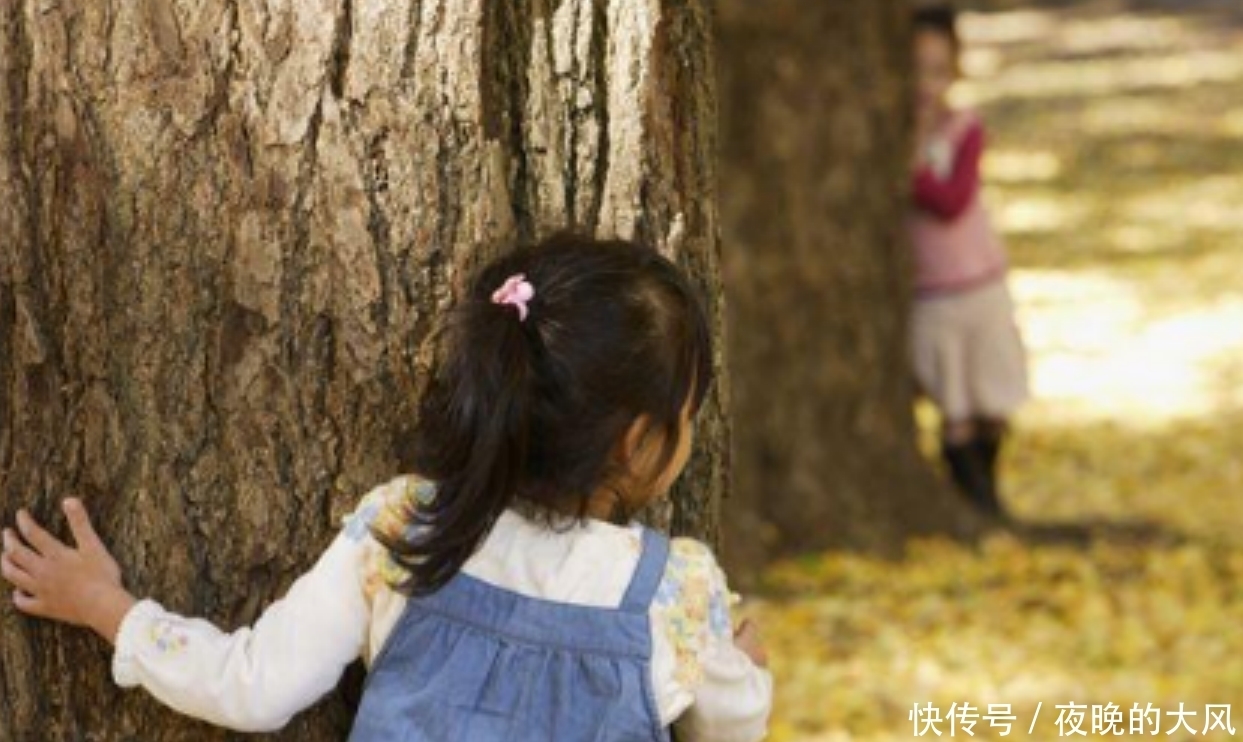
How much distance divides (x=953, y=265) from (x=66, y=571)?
16.7 ft

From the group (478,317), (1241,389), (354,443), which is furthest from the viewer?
(1241,389)

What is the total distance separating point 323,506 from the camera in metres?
3.36

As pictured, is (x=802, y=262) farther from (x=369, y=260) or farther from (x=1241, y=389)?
(x=369, y=260)

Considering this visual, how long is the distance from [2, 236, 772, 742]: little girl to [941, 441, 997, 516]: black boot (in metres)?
5.21

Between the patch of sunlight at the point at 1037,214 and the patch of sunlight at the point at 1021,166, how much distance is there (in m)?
0.70

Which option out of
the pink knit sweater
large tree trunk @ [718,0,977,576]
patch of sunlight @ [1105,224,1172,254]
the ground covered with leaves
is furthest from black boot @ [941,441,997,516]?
patch of sunlight @ [1105,224,1172,254]

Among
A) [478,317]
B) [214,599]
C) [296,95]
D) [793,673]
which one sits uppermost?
[296,95]

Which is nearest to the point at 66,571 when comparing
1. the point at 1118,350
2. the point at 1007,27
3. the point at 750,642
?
the point at 750,642

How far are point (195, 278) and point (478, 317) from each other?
39 cm

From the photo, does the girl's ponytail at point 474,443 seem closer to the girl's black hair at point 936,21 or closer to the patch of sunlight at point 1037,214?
the girl's black hair at point 936,21

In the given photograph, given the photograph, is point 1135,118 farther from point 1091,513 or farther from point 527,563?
point 527,563

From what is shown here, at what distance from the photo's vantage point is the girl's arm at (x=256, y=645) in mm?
3146

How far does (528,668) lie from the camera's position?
310 centimetres

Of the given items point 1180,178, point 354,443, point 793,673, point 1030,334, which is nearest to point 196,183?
point 354,443
